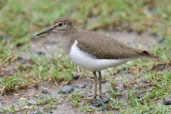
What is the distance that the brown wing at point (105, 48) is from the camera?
19.3 feet

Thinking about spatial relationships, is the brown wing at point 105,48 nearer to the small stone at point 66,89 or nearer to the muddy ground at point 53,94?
the muddy ground at point 53,94

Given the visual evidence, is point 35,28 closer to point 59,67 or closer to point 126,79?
point 59,67

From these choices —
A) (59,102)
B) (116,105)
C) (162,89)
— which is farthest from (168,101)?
(59,102)

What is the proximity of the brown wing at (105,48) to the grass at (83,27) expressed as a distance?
0.71 meters

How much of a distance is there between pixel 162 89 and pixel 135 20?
373 cm

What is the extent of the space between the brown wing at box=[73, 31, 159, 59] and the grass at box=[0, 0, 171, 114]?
2.34ft

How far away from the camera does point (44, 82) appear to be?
6973mm

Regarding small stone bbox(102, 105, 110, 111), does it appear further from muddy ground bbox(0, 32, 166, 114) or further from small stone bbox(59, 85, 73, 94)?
small stone bbox(59, 85, 73, 94)

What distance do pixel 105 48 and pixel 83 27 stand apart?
3.51 m

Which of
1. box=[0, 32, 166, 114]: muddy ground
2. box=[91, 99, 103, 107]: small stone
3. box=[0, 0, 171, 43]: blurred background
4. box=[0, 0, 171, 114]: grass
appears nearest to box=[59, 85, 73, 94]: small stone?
box=[0, 32, 166, 114]: muddy ground

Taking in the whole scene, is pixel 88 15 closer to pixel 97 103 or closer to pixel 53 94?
pixel 53 94

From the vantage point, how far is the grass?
19.8 feet

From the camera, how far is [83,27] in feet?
30.7

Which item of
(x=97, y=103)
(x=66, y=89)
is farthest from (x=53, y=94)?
(x=97, y=103)
